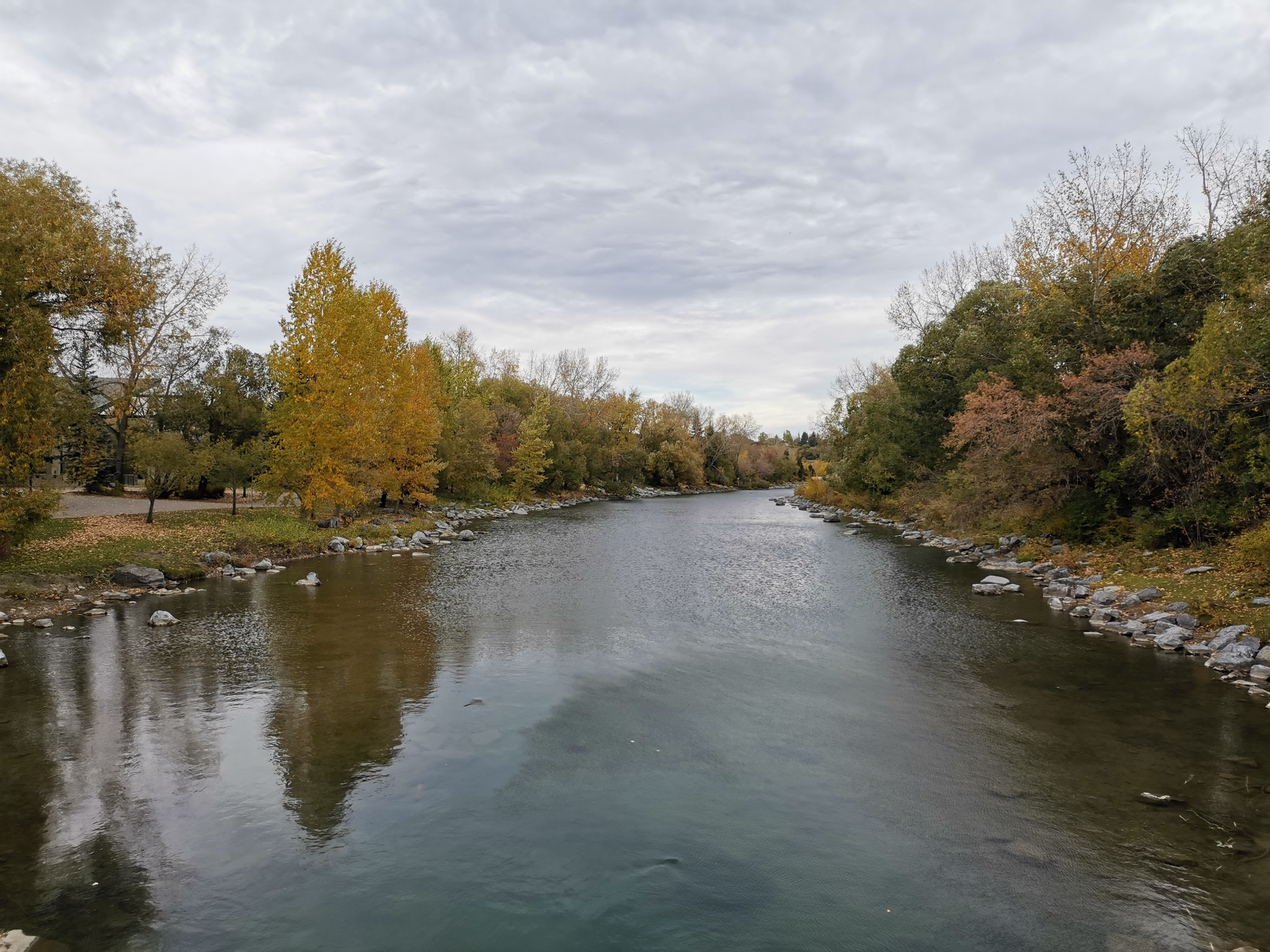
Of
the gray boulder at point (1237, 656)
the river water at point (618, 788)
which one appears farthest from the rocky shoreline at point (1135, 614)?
the river water at point (618, 788)

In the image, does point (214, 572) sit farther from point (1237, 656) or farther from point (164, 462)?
point (1237, 656)

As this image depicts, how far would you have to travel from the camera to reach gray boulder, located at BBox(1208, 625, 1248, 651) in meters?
13.8

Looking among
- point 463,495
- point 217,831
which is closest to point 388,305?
point 463,495

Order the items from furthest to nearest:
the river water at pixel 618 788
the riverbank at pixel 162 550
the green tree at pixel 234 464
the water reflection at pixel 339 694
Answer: the green tree at pixel 234 464
the riverbank at pixel 162 550
the water reflection at pixel 339 694
the river water at pixel 618 788

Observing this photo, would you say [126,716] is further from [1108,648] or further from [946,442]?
[946,442]

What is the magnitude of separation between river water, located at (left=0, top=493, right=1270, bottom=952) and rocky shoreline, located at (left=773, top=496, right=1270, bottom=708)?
89 cm

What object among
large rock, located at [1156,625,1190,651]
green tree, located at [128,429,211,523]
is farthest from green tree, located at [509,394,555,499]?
large rock, located at [1156,625,1190,651]

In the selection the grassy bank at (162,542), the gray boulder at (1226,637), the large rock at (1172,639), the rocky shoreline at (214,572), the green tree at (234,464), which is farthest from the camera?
the green tree at (234,464)

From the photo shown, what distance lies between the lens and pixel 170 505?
104 ft

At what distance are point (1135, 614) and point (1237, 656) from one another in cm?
376

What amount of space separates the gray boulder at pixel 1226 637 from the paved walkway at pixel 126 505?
111ft

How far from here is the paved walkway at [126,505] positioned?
27.4 m

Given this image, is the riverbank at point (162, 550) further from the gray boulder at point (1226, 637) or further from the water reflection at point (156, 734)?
the gray boulder at point (1226, 637)

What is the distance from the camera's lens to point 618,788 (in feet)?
28.6
